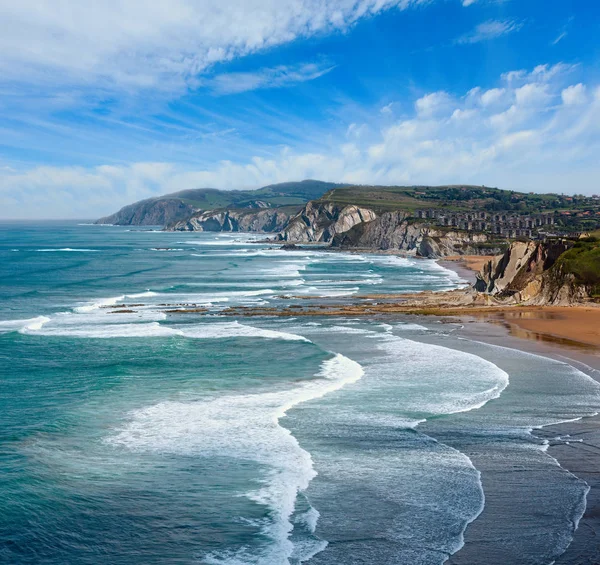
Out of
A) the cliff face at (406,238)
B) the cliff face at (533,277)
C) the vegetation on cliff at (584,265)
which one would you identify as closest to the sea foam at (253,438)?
the cliff face at (533,277)

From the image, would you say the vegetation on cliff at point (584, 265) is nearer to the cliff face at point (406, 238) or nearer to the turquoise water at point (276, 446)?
the turquoise water at point (276, 446)

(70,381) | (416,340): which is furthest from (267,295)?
(70,381)

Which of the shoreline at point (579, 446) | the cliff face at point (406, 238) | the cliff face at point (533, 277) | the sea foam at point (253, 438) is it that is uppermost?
the cliff face at point (406, 238)

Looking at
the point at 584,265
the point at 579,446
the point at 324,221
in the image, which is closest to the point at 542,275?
the point at 584,265

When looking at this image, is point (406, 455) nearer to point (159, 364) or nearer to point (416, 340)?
point (159, 364)

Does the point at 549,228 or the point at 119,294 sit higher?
the point at 549,228

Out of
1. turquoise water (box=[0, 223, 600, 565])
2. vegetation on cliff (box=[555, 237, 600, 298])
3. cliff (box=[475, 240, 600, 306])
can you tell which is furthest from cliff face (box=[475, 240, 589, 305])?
turquoise water (box=[0, 223, 600, 565])

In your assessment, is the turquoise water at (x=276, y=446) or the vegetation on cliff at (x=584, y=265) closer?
the turquoise water at (x=276, y=446)

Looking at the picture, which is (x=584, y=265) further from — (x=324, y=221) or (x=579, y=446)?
(x=324, y=221)

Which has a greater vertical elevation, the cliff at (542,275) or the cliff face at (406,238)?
the cliff face at (406,238)
